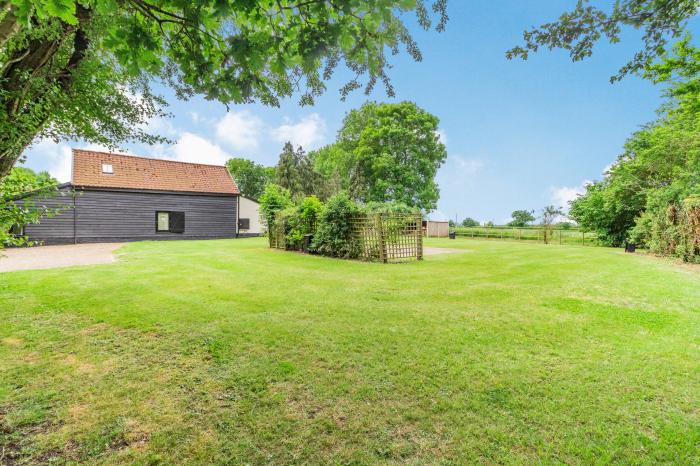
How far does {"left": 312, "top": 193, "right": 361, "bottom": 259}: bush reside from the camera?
→ 11.7m

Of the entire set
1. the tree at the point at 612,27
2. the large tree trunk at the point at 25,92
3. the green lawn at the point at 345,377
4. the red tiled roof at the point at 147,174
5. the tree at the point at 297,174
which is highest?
the tree at the point at 297,174

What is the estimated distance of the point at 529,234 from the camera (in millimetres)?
26328

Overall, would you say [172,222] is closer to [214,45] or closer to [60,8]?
[214,45]

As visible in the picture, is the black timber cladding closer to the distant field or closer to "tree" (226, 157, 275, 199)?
the distant field

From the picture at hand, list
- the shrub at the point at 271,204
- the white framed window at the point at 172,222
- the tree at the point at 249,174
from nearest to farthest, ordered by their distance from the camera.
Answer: the shrub at the point at 271,204 → the white framed window at the point at 172,222 → the tree at the point at 249,174

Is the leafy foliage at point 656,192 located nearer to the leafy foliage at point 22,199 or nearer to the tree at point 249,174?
the leafy foliage at point 22,199

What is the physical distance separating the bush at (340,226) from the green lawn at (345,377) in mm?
5779

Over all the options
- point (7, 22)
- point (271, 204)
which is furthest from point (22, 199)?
point (271, 204)

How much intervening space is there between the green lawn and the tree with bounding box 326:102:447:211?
25960mm

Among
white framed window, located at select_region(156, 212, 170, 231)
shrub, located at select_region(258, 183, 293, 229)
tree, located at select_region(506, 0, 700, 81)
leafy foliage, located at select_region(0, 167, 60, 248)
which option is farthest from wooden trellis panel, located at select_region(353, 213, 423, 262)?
white framed window, located at select_region(156, 212, 170, 231)

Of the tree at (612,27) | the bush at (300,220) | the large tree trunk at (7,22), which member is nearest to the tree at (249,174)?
the bush at (300,220)

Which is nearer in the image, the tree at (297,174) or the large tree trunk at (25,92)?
the large tree trunk at (25,92)

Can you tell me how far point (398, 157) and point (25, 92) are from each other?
3115 centimetres

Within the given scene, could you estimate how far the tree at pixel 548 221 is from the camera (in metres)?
24.7
